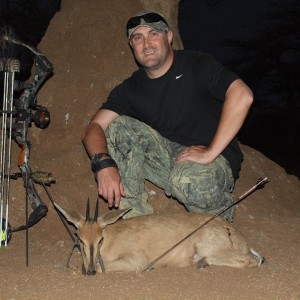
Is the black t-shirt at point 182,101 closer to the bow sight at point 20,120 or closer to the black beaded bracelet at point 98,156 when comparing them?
the black beaded bracelet at point 98,156

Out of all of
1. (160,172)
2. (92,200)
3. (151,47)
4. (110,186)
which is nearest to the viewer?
(110,186)

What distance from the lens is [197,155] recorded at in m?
5.06

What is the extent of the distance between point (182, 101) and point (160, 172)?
841 mm

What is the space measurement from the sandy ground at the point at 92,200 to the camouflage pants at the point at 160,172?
621 mm

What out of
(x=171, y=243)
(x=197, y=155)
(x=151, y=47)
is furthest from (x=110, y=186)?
(x=151, y=47)

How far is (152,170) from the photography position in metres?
5.70

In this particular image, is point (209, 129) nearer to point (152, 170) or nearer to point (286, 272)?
point (152, 170)

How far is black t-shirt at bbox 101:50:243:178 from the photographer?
523 cm

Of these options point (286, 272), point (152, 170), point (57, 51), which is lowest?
point (286, 272)

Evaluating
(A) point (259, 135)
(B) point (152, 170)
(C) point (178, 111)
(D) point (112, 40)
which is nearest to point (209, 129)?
(C) point (178, 111)

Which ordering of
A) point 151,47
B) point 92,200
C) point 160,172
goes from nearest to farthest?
point 151,47 → point 160,172 → point 92,200

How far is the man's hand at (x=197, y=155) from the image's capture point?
196 inches

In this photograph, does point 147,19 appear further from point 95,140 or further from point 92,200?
point 92,200

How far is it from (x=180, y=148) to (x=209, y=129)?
40 cm
